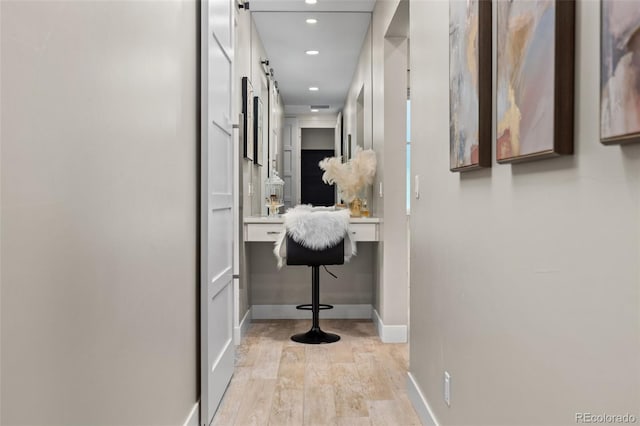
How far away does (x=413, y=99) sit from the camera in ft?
9.29

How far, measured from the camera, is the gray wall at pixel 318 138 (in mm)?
8471

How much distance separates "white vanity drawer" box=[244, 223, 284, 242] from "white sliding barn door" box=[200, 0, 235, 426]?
44.8 inches

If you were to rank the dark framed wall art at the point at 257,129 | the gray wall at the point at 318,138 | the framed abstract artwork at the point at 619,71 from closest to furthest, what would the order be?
the framed abstract artwork at the point at 619,71, the dark framed wall art at the point at 257,129, the gray wall at the point at 318,138

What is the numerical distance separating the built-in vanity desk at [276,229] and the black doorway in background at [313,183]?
3.83 meters

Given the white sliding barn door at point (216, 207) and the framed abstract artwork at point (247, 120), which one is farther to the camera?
the framed abstract artwork at point (247, 120)

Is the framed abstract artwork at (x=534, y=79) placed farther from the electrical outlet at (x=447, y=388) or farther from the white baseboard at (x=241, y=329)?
the white baseboard at (x=241, y=329)

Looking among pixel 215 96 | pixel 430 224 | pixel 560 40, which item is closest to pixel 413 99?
pixel 430 224

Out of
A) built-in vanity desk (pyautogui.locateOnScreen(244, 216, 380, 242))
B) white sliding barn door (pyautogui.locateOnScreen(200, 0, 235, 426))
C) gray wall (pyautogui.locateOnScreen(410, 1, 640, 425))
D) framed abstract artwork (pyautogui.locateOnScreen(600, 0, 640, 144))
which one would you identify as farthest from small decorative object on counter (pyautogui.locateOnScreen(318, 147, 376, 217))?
framed abstract artwork (pyautogui.locateOnScreen(600, 0, 640, 144))

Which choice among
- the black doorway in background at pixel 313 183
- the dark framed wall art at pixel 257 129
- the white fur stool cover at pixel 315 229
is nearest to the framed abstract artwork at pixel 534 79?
the white fur stool cover at pixel 315 229

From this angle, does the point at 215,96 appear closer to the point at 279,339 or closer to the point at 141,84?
the point at 141,84

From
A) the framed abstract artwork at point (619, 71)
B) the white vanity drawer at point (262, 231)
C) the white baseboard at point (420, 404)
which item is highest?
the framed abstract artwork at point (619, 71)

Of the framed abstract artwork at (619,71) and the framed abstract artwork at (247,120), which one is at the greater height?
the framed abstract artwork at (247,120)

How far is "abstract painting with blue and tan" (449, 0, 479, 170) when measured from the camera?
1717mm

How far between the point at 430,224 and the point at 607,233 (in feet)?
4.90
